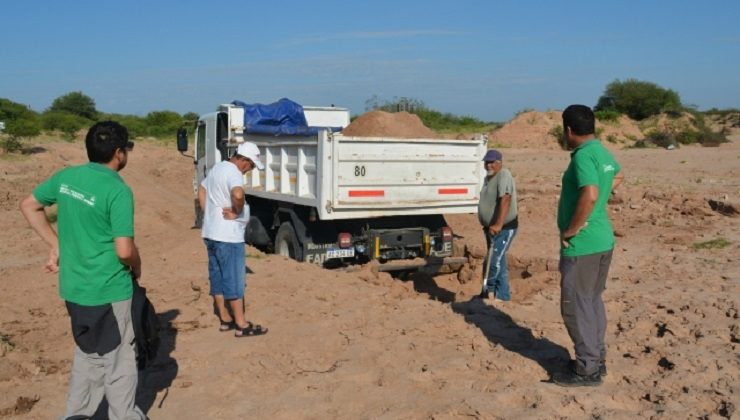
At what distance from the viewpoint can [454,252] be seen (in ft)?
35.8

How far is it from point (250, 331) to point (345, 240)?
10.4 feet

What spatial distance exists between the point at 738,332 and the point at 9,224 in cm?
1443

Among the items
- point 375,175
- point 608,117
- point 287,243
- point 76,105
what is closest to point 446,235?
point 375,175

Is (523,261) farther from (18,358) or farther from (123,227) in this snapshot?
(123,227)

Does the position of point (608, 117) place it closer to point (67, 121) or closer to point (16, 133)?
point (16, 133)

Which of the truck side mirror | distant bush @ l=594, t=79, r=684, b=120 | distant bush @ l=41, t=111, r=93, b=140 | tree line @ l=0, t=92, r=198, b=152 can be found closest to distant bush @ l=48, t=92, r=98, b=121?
tree line @ l=0, t=92, r=198, b=152

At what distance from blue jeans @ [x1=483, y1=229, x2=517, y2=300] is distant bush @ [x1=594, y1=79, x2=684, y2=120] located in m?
37.4

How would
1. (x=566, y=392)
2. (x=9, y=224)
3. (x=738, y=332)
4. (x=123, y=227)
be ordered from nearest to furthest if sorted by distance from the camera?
(x=123, y=227) → (x=566, y=392) → (x=738, y=332) → (x=9, y=224)

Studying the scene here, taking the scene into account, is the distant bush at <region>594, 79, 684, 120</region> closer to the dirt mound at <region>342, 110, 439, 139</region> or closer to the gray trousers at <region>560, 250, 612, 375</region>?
the dirt mound at <region>342, 110, 439, 139</region>

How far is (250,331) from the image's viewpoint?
6637 millimetres

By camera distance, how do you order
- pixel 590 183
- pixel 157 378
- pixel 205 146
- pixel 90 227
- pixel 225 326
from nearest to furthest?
pixel 90 227, pixel 590 183, pixel 157 378, pixel 225 326, pixel 205 146

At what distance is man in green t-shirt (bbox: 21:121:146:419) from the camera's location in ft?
13.1

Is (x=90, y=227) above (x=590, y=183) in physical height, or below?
below

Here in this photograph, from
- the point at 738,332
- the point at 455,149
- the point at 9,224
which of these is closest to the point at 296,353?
the point at 738,332
